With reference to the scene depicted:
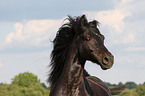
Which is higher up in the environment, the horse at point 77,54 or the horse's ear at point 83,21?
the horse's ear at point 83,21

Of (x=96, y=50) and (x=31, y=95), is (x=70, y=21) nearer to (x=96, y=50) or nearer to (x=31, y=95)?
(x=96, y=50)

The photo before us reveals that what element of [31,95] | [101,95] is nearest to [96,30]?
[101,95]

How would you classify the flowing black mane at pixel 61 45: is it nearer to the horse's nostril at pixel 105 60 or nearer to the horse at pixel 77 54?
the horse at pixel 77 54

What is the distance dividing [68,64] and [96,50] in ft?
2.22

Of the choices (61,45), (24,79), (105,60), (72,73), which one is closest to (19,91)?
(61,45)

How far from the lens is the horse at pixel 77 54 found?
571 cm

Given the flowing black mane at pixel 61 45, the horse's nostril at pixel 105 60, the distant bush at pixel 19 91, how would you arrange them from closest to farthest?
1. the horse's nostril at pixel 105 60
2. the flowing black mane at pixel 61 45
3. the distant bush at pixel 19 91

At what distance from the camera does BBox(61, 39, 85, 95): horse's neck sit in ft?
19.3

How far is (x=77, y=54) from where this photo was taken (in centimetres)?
592

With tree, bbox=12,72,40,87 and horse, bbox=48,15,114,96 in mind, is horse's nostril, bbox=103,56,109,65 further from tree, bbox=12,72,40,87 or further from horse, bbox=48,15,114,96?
tree, bbox=12,72,40,87

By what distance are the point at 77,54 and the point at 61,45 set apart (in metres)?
0.66

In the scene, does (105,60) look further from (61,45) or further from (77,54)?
(61,45)

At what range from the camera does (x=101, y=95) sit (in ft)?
25.2

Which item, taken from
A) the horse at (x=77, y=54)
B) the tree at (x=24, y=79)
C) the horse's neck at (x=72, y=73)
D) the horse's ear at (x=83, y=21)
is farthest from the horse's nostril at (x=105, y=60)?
the tree at (x=24, y=79)
